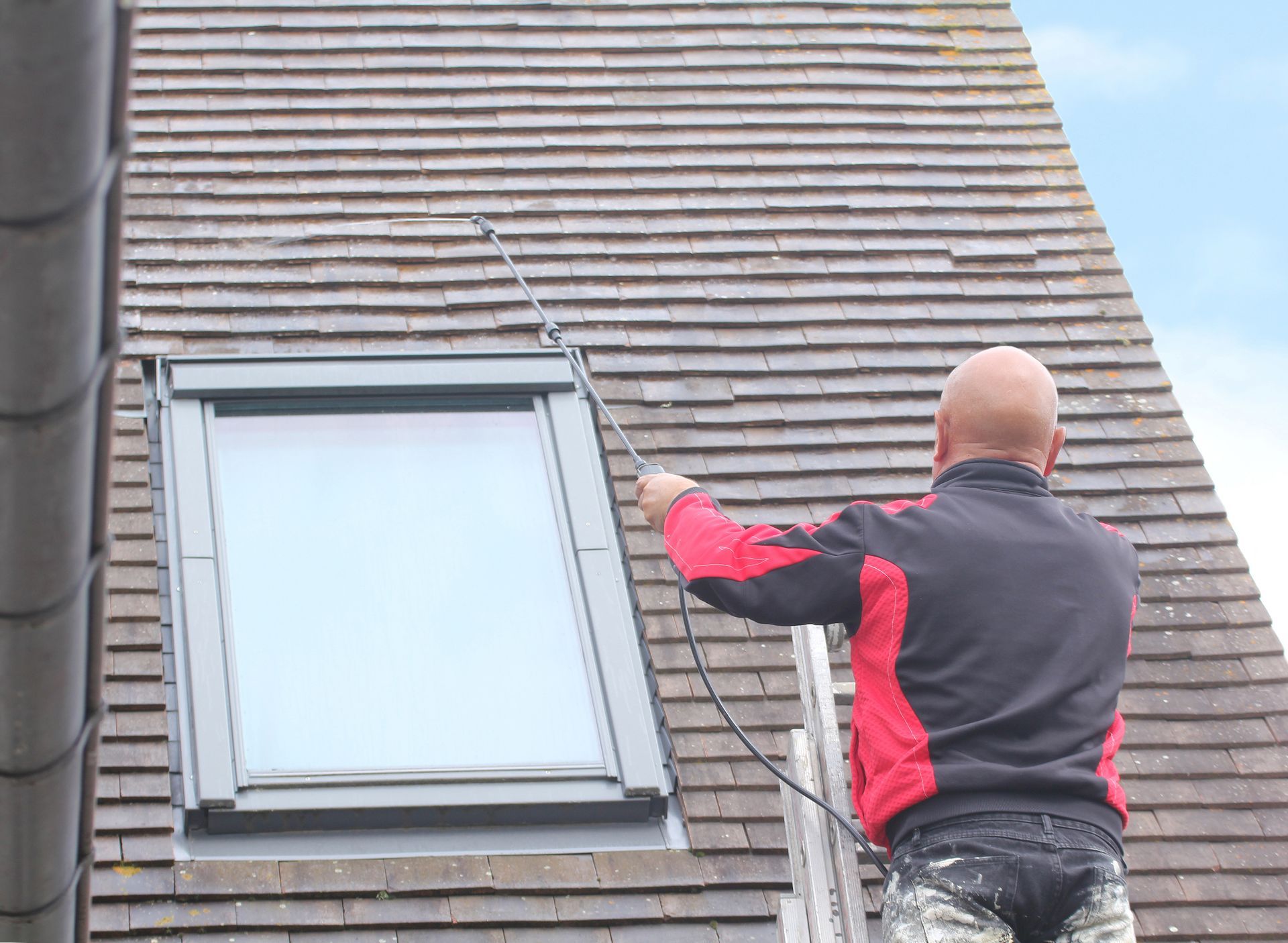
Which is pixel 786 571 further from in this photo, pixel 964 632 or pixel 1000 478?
pixel 1000 478

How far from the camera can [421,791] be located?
4059 mm

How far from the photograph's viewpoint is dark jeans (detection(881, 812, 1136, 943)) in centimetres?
268

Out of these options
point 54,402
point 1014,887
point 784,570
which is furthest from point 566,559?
point 54,402

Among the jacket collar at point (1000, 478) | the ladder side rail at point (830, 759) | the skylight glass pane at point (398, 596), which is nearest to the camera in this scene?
the jacket collar at point (1000, 478)

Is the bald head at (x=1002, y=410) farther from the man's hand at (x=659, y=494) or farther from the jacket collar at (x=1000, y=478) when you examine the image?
the man's hand at (x=659, y=494)

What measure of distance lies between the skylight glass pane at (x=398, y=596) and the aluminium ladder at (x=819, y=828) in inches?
28.9

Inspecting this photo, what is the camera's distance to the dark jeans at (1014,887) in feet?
8.80

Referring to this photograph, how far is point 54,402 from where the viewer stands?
170 cm

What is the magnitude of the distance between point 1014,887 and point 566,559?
225cm

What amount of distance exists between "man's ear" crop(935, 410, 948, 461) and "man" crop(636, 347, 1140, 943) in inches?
5.3

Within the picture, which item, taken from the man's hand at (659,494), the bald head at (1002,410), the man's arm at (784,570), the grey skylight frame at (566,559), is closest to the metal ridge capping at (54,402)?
the man's arm at (784,570)

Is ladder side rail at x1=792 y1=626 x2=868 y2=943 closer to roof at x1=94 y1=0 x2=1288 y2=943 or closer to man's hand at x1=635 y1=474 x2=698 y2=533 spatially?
man's hand at x1=635 y1=474 x2=698 y2=533

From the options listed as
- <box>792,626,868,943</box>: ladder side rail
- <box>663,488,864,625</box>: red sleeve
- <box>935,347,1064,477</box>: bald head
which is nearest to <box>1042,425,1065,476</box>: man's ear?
<box>935,347,1064,477</box>: bald head

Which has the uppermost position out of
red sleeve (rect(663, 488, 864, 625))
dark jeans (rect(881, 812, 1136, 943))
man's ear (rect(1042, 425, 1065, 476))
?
man's ear (rect(1042, 425, 1065, 476))
